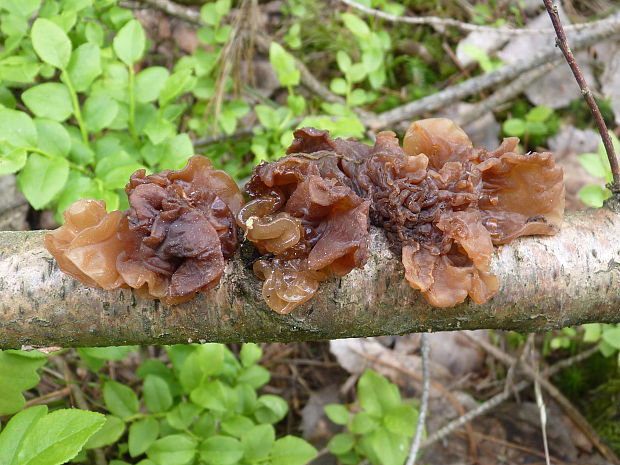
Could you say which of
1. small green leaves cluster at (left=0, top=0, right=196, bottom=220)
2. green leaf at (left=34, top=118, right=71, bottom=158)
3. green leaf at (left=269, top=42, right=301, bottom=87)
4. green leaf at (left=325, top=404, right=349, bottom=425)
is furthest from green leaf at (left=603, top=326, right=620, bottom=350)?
green leaf at (left=34, top=118, right=71, bottom=158)

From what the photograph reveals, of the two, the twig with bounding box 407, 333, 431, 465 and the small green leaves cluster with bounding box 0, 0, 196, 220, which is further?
the twig with bounding box 407, 333, 431, 465

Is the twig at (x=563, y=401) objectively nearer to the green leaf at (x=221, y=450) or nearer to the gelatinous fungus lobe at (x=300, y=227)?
the green leaf at (x=221, y=450)

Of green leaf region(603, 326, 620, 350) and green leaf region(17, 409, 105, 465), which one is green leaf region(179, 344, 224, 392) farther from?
green leaf region(603, 326, 620, 350)

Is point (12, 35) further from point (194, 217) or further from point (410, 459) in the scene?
point (410, 459)

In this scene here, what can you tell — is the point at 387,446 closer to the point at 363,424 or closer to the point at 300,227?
the point at 363,424

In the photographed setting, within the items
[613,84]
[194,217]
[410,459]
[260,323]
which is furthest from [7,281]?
[613,84]

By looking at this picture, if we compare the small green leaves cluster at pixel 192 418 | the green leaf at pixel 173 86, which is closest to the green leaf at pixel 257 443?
the small green leaves cluster at pixel 192 418
